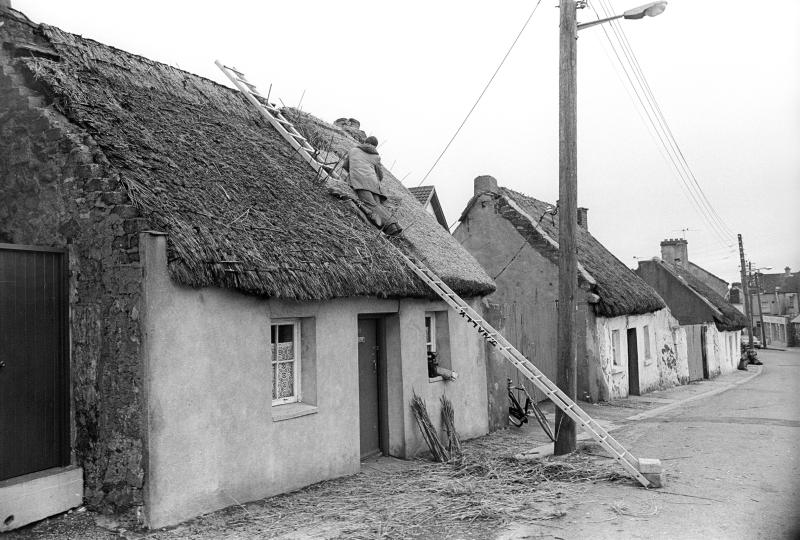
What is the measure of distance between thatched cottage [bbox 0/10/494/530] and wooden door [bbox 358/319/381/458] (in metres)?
0.68

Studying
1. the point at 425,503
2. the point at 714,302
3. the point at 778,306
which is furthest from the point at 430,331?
the point at 778,306

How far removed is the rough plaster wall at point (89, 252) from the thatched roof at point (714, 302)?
30.6 m

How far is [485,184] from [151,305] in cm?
1444

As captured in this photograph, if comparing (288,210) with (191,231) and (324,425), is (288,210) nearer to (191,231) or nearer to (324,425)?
(191,231)

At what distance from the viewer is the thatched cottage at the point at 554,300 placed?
16.2 metres

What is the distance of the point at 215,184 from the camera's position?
7.75 meters

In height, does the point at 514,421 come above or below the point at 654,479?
below

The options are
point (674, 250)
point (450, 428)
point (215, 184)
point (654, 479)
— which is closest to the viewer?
point (654, 479)

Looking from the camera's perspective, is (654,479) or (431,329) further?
(431,329)

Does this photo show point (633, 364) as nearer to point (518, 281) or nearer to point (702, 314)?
point (518, 281)

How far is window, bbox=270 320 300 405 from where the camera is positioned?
783cm

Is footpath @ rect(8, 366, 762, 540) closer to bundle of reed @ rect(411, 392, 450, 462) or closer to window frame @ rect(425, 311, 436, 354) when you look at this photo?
bundle of reed @ rect(411, 392, 450, 462)

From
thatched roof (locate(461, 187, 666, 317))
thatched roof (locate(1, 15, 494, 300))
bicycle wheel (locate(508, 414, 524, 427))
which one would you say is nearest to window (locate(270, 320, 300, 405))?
thatched roof (locate(1, 15, 494, 300))

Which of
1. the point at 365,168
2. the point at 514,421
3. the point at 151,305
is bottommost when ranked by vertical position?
the point at 514,421
